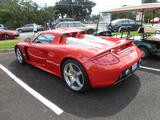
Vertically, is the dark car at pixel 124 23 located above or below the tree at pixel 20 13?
below

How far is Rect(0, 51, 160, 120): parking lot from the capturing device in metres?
2.30

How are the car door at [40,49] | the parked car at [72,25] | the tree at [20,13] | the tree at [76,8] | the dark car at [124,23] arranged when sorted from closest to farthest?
the car door at [40,49], the parked car at [72,25], the dark car at [124,23], the tree at [20,13], the tree at [76,8]

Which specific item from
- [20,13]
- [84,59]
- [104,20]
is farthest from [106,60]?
[20,13]

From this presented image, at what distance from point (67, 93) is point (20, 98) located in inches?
37.5

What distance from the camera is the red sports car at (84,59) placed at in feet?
8.39

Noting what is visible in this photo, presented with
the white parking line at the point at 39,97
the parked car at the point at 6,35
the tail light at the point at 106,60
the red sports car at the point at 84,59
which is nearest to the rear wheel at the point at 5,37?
the parked car at the point at 6,35

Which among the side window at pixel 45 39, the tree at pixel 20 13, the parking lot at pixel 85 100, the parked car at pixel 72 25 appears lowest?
the parking lot at pixel 85 100

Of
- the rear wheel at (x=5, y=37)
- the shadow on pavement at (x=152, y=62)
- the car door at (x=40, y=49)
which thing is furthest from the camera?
the rear wheel at (x=5, y=37)

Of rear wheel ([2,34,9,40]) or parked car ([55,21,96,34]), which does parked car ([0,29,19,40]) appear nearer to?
rear wheel ([2,34,9,40])

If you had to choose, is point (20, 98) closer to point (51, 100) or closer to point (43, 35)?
point (51, 100)

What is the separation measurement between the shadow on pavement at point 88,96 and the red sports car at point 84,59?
241mm

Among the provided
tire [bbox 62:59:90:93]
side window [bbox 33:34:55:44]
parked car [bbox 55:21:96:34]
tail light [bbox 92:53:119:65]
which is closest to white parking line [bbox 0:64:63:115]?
tire [bbox 62:59:90:93]

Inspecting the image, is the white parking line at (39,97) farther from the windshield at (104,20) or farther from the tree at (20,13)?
the tree at (20,13)

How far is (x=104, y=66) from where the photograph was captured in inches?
98.7
